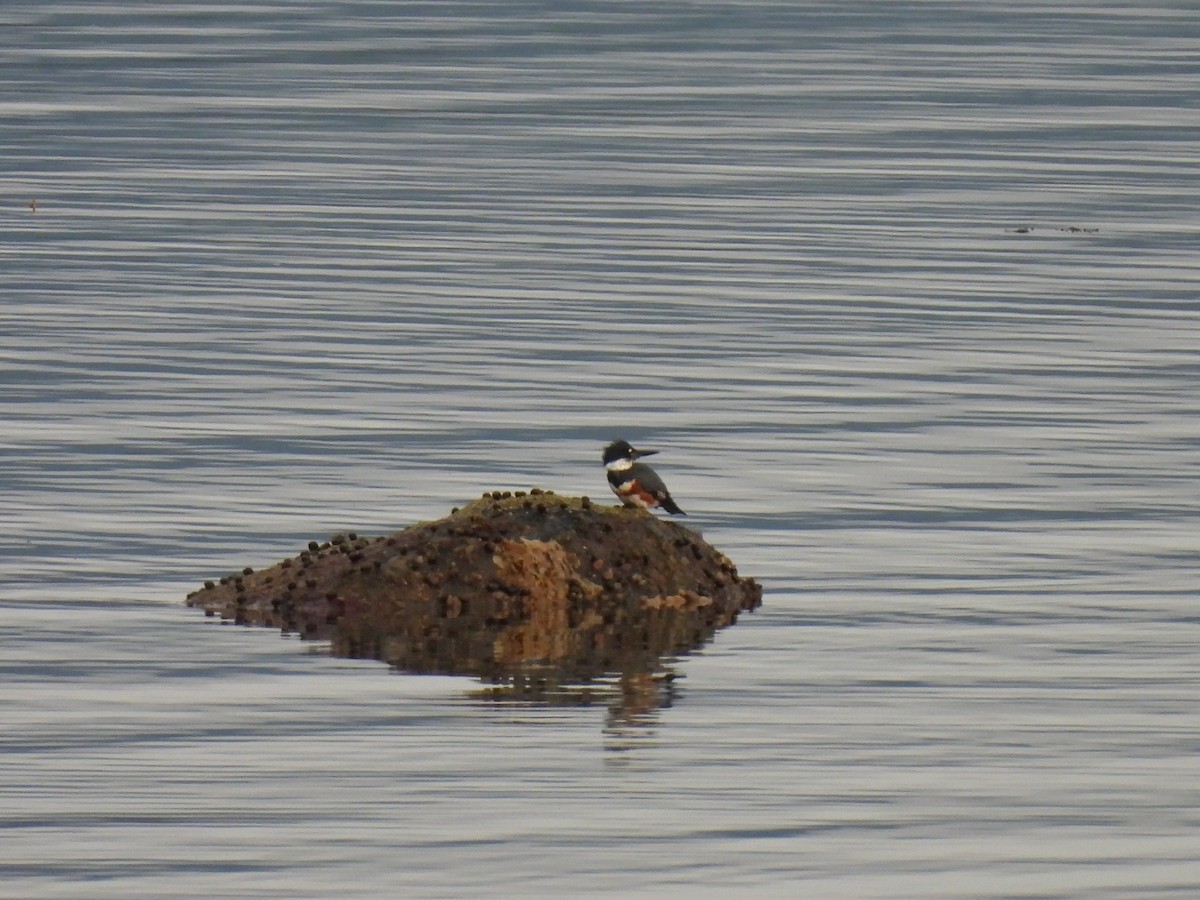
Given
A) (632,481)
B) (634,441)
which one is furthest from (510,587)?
(634,441)

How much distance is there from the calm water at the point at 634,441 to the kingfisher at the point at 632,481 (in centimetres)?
61

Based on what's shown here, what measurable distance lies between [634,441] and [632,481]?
3.11m

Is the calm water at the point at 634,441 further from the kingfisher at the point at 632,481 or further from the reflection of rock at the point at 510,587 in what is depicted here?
the kingfisher at the point at 632,481

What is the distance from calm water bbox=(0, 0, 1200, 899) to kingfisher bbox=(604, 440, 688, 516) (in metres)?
0.61

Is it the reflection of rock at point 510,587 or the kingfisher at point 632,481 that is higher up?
the kingfisher at point 632,481

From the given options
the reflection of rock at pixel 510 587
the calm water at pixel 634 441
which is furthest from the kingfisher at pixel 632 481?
the calm water at pixel 634 441

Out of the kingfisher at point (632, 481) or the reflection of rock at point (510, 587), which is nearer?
the reflection of rock at point (510, 587)

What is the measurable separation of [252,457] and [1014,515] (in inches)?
154

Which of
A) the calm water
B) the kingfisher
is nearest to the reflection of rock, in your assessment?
the kingfisher

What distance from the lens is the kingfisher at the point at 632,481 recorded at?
45.1ft

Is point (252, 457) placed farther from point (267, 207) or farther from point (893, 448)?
point (267, 207)

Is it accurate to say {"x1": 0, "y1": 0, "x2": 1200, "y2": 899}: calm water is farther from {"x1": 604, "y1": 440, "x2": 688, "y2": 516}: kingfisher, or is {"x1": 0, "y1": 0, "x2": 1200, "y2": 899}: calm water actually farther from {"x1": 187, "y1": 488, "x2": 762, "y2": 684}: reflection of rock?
{"x1": 604, "y1": 440, "x2": 688, "y2": 516}: kingfisher

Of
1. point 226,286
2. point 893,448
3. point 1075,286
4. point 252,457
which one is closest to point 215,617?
point 252,457

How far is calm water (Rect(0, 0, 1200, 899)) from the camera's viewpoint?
9.53 metres
